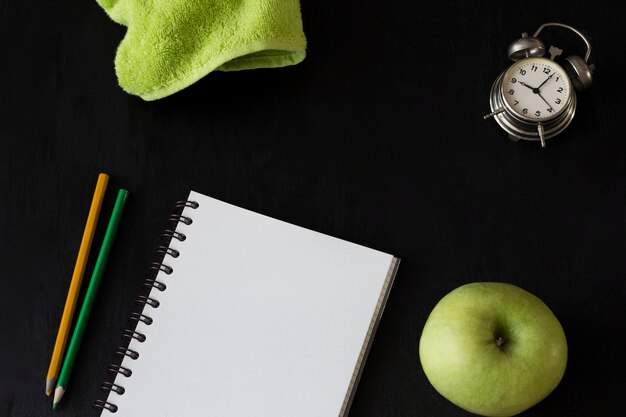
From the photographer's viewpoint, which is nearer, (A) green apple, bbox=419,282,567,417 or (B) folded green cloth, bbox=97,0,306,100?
(A) green apple, bbox=419,282,567,417

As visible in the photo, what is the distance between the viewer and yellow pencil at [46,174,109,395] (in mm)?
745

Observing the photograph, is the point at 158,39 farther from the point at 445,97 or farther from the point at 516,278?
the point at 516,278

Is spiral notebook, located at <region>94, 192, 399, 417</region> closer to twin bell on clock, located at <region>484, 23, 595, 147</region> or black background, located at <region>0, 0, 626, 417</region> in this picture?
black background, located at <region>0, 0, 626, 417</region>

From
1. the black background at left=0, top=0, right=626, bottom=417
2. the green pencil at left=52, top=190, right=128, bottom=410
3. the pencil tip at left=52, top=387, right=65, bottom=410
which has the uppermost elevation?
the black background at left=0, top=0, right=626, bottom=417

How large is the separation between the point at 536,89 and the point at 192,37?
1.23ft

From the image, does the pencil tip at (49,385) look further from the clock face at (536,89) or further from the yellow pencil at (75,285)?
the clock face at (536,89)

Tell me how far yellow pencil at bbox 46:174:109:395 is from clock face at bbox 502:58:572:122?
45 centimetres

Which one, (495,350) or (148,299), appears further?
(148,299)

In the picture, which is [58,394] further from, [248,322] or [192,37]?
[192,37]

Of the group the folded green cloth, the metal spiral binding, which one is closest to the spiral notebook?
the metal spiral binding

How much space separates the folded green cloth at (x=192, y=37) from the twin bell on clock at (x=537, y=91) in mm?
228

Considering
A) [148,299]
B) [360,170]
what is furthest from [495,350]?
[148,299]

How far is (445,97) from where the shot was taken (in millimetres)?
799

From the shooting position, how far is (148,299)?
0.76m
